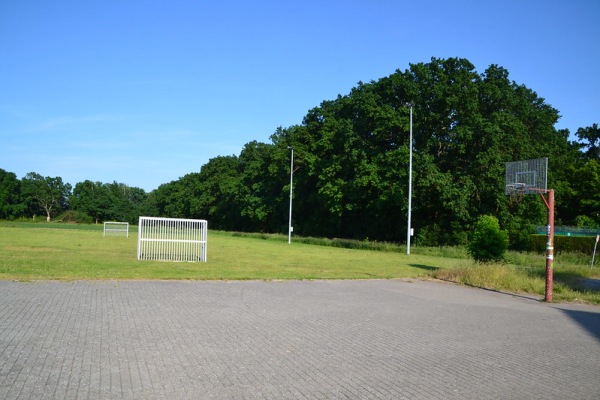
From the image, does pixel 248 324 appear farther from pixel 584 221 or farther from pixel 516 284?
pixel 584 221

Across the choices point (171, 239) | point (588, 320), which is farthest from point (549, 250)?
point (171, 239)

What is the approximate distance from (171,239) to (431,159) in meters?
29.6

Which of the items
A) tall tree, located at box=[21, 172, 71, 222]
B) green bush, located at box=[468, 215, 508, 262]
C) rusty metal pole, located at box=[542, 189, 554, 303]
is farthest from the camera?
tall tree, located at box=[21, 172, 71, 222]

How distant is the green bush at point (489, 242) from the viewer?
22.4 m

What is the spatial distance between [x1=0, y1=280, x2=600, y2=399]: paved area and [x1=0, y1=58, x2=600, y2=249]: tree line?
3360cm

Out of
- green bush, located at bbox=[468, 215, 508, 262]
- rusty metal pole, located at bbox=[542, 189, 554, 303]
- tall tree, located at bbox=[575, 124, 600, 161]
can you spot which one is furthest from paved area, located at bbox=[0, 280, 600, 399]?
tall tree, located at bbox=[575, 124, 600, 161]

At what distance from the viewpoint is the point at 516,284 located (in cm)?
1727

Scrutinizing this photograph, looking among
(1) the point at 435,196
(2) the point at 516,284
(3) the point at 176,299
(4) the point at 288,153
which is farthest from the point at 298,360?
(4) the point at 288,153

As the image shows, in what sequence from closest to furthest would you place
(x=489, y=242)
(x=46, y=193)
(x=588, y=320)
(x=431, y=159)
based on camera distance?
(x=588, y=320) < (x=489, y=242) < (x=431, y=159) < (x=46, y=193)

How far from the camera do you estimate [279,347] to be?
778 centimetres

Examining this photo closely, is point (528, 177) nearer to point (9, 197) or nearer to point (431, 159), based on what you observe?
point (431, 159)

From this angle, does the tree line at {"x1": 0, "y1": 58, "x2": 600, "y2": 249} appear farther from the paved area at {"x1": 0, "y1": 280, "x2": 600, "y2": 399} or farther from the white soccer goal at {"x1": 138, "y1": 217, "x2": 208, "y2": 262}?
the paved area at {"x1": 0, "y1": 280, "x2": 600, "y2": 399}

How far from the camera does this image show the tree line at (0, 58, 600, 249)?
1809 inches

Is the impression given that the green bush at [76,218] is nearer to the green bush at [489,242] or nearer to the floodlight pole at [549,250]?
the green bush at [489,242]
